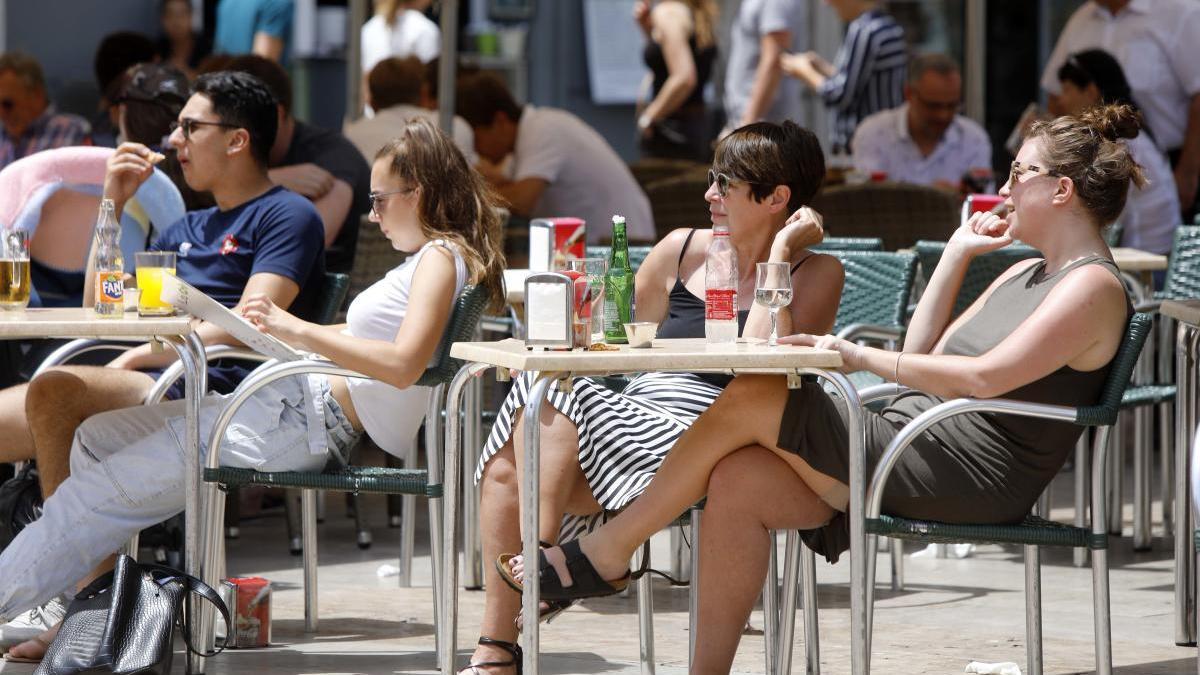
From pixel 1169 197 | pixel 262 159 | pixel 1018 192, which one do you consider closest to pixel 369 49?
pixel 1169 197

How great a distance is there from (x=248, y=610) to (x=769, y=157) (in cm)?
153

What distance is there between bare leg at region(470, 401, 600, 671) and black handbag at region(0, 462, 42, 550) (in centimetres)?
118

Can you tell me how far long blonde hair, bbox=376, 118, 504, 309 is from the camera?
165 inches

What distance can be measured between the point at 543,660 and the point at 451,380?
25.6 inches

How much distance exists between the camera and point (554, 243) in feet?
15.7

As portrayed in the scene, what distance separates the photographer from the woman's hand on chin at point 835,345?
3396mm

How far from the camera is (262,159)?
464cm

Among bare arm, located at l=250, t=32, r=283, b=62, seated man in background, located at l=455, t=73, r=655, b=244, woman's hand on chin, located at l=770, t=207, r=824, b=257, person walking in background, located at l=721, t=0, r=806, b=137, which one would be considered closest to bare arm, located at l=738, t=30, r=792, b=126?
person walking in background, located at l=721, t=0, r=806, b=137

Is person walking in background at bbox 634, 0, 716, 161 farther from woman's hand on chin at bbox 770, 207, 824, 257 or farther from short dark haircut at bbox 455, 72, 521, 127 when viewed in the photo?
woman's hand on chin at bbox 770, 207, 824, 257

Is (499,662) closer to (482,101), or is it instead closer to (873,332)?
(873,332)

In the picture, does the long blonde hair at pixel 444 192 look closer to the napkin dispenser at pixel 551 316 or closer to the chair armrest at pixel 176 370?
the chair armrest at pixel 176 370

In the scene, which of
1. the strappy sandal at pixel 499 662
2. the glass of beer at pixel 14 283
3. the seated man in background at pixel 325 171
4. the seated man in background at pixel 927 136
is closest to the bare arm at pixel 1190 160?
the seated man in background at pixel 927 136

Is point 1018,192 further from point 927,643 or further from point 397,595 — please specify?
point 397,595

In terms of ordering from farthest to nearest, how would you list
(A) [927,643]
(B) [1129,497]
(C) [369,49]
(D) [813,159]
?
(C) [369,49] → (B) [1129,497] → (A) [927,643] → (D) [813,159]
